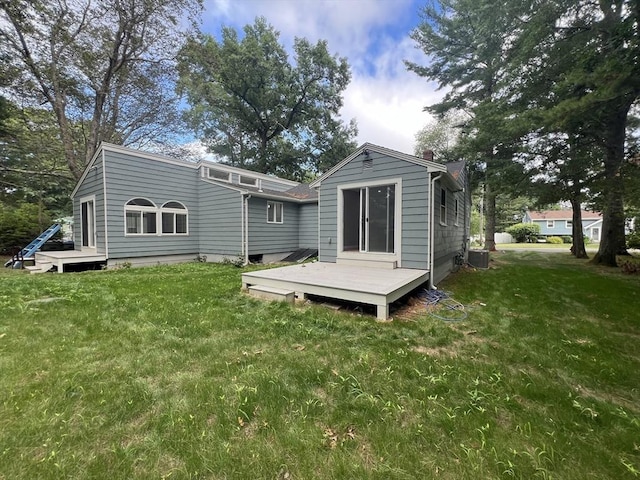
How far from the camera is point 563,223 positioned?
114ft

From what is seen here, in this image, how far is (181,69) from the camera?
13625 millimetres

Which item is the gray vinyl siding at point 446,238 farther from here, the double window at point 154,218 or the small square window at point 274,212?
the double window at point 154,218

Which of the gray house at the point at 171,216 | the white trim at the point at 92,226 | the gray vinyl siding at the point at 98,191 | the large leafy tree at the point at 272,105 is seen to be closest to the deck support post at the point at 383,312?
the gray house at the point at 171,216

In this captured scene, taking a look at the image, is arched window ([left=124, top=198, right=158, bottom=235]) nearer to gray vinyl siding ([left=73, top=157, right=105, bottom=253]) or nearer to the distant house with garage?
gray vinyl siding ([left=73, top=157, right=105, bottom=253])

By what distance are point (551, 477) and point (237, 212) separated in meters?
10.1

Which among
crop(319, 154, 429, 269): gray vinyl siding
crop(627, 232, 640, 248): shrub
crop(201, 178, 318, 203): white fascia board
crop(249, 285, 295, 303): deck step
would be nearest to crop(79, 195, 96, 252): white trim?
crop(201, 178, 318, 203): white fascia board

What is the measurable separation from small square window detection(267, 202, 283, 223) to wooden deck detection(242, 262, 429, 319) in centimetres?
555

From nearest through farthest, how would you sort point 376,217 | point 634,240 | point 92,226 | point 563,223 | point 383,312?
point 383,312 → point 376,217 → point 92,226 → point 634,240 → point 563,223

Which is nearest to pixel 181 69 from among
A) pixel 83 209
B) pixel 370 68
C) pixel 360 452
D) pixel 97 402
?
pixel 83 209

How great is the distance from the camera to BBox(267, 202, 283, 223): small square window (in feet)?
37.5

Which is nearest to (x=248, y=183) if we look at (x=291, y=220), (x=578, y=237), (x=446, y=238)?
(x=291, y=220)

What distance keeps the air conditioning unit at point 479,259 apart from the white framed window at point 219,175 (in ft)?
35.3

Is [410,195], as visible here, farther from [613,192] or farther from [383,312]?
[613,192]

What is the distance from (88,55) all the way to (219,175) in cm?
726
